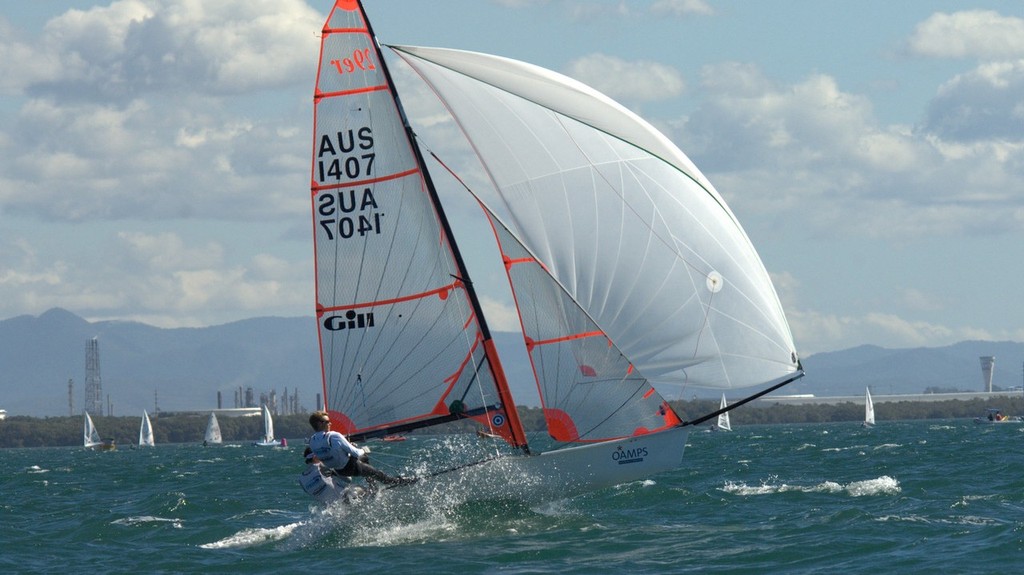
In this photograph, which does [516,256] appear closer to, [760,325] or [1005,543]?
[760,325]

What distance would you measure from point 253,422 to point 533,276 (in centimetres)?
14784

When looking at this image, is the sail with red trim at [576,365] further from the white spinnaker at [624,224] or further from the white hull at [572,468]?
the white hull at [572,468]

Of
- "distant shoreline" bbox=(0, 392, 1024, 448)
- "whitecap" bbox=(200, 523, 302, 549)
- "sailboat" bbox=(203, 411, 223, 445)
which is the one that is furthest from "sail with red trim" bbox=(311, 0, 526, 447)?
"distant shoreline" bbox=(0, 392, 1024, 448)

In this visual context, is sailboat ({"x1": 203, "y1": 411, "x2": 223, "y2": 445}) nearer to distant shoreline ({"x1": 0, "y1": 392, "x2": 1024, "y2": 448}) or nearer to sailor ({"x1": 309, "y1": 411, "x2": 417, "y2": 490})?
distant shoreline ({"x1": 0, "y1": 392, "x2": 1024, "y2": 448})

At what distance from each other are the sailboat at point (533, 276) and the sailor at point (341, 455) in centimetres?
87

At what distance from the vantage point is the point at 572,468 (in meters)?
21.1

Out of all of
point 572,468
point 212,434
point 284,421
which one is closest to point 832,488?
point 572,468

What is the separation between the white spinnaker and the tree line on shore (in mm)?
133013

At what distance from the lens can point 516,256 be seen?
837 inches

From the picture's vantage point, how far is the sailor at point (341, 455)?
20578mm

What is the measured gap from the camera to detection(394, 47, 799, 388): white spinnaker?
20.8 m

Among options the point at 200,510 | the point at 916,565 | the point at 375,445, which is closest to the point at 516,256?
the point at 916,565

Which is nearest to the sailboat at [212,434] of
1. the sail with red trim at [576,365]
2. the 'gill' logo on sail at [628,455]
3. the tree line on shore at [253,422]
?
the tree line on shore at [253,422]

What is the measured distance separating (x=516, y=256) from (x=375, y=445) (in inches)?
879
